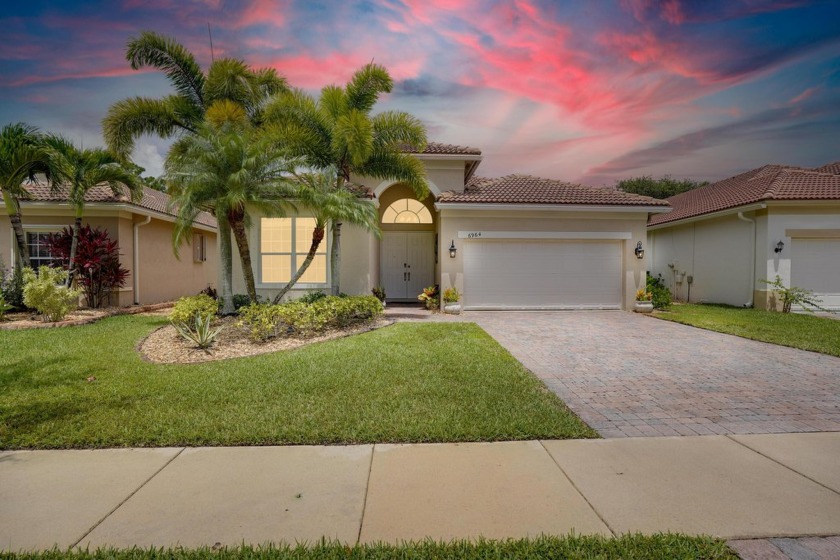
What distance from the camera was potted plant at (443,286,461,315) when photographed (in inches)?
521

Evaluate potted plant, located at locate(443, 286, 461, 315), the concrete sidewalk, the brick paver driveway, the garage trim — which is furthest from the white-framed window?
the concrete sidewalk

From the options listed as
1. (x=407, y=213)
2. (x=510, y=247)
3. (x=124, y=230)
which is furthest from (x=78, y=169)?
(x=510, y=247)

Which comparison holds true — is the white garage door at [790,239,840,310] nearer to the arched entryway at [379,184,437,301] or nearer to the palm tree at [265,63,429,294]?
the arched entryway at [379,184,437,301]

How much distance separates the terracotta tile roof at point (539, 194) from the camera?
43.5 ft

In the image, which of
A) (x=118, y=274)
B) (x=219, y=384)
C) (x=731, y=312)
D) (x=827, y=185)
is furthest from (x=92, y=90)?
(x=827, y=185)

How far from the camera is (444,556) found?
2287 mm

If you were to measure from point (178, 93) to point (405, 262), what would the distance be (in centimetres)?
1003

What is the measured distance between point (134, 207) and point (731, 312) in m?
20.6

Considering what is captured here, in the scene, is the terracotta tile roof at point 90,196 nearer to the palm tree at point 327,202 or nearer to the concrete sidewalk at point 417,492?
the palm tree at point 327,202

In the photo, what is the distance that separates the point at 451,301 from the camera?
13.3 m

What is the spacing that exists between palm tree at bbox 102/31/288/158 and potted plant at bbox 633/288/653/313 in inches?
567

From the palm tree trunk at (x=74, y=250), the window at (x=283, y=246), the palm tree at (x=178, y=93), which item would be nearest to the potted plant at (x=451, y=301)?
the window at (x=283, y=246)

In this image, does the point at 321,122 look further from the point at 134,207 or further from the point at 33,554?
the point at 33,554

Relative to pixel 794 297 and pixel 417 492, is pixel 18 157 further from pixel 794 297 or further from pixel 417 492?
pixel 794 297
